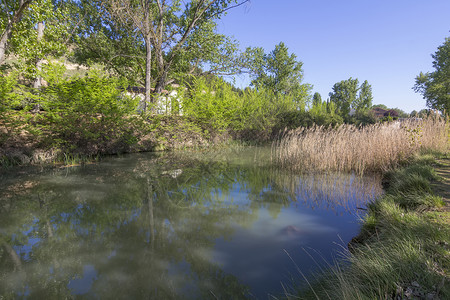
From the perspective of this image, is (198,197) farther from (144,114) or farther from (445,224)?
(144,114)

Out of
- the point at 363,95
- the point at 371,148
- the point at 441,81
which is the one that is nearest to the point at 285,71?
the point at 441,81

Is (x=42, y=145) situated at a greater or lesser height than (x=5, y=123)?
lesser

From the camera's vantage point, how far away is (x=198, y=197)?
5004 mm

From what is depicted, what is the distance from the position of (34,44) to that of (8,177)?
19.4 ft

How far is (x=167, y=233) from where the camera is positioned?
335 centimetres

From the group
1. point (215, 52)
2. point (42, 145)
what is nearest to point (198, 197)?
point (42, 145)

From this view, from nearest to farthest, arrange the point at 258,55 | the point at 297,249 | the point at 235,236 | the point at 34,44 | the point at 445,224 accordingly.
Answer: the point at 445,224
the point at 297,249
the point at 235,236
the point at 34,44
the point at 258,55

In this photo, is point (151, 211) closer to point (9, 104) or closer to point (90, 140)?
point (90, 140)

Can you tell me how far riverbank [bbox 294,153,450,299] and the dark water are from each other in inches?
16.0

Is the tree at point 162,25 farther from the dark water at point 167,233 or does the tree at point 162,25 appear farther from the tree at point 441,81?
the tree at point 441,81

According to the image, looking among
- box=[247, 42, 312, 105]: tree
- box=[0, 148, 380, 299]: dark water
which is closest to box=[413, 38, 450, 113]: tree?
box=[247, 42, 312, 105]: tree

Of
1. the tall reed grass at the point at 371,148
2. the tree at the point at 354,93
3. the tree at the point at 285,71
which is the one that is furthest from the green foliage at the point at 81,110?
the tree at the point at 354,93

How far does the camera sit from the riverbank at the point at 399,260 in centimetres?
159

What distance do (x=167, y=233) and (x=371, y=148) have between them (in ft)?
21.0
